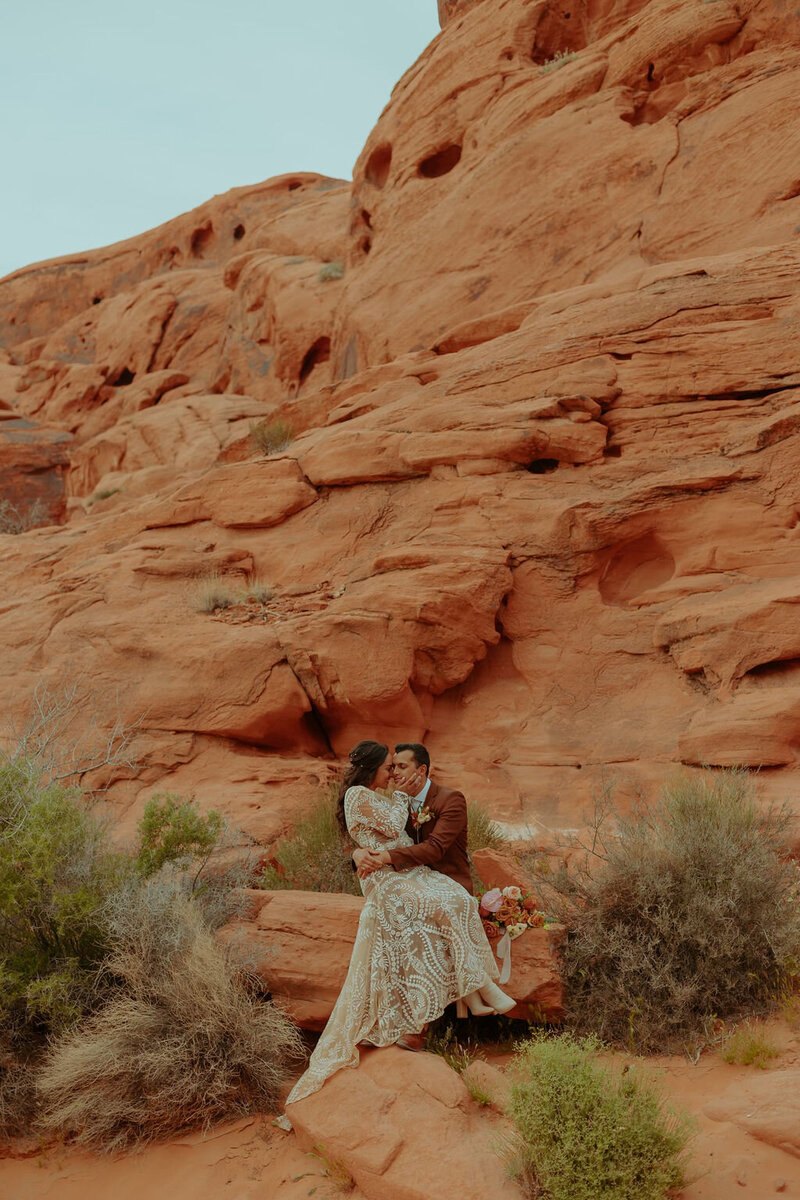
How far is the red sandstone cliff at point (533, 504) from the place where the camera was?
7.82m

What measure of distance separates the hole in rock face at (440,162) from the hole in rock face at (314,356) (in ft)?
14.3

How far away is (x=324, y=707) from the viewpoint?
8445 mm

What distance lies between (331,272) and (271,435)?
751 centimetres

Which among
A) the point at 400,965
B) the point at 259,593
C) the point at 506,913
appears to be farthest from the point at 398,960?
the point at 259,593

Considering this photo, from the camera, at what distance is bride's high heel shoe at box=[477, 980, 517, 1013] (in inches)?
183

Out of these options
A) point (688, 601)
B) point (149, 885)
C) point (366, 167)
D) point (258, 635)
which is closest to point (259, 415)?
point (366, 167)

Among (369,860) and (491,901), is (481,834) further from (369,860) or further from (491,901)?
(369,860)

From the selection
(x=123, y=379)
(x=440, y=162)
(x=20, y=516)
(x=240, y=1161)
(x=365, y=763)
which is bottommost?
(x=240, y=1161)

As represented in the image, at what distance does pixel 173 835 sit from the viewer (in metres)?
5.91

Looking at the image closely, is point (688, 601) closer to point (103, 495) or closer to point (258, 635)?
point (258, 635)

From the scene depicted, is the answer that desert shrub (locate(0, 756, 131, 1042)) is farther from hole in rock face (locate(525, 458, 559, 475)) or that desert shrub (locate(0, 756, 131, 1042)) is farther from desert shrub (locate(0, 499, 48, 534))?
desert shrub (locate(0, 499, 48, 534))

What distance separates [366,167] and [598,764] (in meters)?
13.2

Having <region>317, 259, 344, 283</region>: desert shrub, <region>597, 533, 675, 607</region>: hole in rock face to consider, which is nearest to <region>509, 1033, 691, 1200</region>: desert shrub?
<region>597, 533, 675, 607</region>: hole in rock face

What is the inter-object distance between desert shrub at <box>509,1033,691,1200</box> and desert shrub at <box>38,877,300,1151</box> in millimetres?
1556
